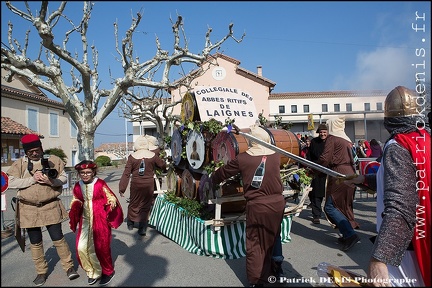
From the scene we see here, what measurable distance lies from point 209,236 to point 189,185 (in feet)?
4.04

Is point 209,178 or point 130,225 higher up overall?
point 209,178

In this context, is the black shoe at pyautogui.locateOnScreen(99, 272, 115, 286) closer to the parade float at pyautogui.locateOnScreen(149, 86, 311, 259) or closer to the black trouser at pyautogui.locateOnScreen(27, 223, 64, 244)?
the black trouser at pyautogui.locateOnScreen(27, 223, 64, 244)

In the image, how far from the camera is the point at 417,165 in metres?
1.88

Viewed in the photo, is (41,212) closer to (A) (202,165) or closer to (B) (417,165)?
(A) (202,165)

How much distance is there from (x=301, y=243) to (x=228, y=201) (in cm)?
159

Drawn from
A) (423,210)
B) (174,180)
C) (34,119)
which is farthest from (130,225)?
(34,119)

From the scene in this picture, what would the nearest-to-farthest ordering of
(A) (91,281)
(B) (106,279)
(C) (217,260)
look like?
(A) (91,281) < (B) (106,279) < (C) (217,260)

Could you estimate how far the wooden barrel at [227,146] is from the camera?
4285mm

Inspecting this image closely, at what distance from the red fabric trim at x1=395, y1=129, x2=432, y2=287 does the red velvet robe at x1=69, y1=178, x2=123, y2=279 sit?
10.2 feet

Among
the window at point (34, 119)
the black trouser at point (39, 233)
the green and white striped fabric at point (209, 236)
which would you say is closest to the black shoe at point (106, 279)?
the black trouser at point (39, 233)

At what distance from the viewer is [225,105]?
17.6ft

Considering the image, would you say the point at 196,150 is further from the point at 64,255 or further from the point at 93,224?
the point at 64,255

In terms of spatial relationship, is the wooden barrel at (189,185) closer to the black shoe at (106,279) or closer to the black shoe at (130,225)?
the black shoe at (130,225)

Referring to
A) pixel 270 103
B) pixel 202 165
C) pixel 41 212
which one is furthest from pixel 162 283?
pixel 270 103
